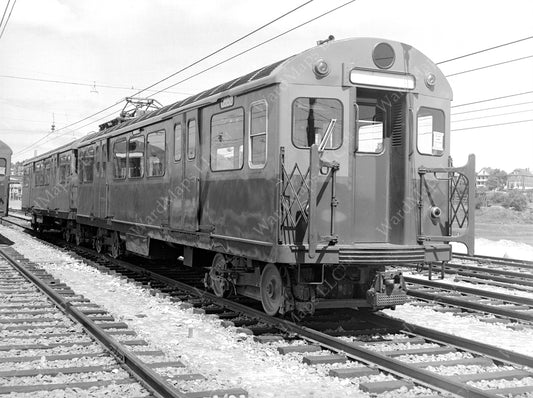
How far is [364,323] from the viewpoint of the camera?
7930 millimetres

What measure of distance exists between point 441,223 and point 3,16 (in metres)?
13.1

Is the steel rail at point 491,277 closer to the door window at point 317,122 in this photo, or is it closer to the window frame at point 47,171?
the door window at point 317,122

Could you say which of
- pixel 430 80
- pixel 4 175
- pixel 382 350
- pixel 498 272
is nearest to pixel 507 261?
pixel 498 272

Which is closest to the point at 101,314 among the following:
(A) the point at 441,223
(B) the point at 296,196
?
(B) the point at 296,196

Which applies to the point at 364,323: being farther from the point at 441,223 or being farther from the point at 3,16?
the point at 3,16

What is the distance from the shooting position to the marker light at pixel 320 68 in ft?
23.1

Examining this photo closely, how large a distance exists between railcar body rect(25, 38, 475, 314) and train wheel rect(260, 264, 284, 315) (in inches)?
0.7

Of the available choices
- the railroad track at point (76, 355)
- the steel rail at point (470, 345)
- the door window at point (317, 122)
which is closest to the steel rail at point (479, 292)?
the steel rail at point (470, 345)

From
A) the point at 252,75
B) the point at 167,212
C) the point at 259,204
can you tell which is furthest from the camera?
the point at 167,212

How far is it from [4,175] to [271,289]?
16357 millimetres

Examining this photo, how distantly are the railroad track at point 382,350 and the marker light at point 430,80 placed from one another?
3.17 m

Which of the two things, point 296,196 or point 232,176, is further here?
point 232,176

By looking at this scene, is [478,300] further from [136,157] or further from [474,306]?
[136,157]

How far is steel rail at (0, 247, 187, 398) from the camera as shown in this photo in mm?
4930
